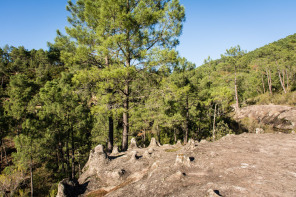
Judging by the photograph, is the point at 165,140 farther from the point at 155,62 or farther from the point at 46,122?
the point at 155,62

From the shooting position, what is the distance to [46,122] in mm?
15898

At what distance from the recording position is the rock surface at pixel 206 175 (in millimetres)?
3469

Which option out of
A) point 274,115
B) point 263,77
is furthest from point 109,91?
point 263,77

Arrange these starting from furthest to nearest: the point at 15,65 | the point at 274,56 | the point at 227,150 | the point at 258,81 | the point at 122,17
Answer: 1. the point at 15,65
2. the point at 258,81
3. the point at 274,56
4. the point at 122,17
5. the point at 227,150

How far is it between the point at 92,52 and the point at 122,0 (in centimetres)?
287

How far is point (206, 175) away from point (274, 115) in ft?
82.8

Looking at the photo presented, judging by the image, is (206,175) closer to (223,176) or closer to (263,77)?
(223,176)

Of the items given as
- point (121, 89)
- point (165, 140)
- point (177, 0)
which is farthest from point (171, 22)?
point (165, 140)

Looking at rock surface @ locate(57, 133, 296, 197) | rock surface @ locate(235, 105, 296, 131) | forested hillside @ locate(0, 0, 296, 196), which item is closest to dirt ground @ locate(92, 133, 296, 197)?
rock surface @ locate(57, 133, 296, 197)

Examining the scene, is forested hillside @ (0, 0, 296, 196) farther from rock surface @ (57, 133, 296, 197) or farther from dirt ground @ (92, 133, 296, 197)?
dirt ground @ (92, 133, 296, 197)

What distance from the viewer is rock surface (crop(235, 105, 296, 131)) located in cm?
2003

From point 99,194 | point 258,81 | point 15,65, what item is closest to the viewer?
point 99,194

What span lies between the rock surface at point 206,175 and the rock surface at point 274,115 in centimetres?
1796

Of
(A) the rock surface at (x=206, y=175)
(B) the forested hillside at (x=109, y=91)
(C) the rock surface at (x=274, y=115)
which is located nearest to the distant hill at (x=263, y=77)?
(B) the forested hillside at (x=109, y=91)
